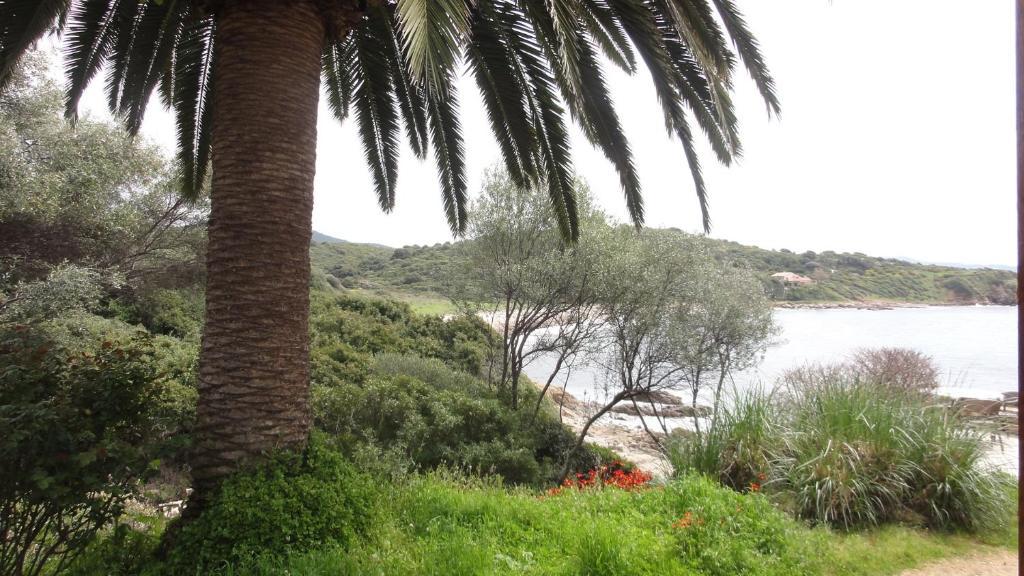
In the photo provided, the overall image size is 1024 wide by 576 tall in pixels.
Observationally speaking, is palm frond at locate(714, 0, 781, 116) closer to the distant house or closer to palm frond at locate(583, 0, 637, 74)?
palm frond at locate(583, 0, 637, 74)

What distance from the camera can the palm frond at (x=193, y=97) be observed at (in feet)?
18.4

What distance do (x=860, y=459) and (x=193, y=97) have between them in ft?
25.5

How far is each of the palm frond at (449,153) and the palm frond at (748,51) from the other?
2737 mm

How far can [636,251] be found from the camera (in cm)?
1363

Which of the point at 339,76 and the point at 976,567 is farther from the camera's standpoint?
the point at 339,76

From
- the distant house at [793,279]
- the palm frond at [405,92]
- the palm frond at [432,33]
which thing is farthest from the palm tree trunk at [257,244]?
the distant house at [793,279]

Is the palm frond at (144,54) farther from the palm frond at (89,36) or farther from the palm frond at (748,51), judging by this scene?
the palm frond at (748,51)

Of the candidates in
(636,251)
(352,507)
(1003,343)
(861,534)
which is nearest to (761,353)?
(636,251)

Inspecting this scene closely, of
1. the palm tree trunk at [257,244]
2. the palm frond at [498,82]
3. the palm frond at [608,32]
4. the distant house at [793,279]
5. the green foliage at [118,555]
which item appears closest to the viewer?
the green foliage at [118,555]

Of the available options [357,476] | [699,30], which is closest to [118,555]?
Result: [357,476]

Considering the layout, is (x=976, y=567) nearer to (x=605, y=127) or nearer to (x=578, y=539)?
(x=578, y=539)

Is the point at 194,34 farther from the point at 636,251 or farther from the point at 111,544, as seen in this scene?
the point at 636,251

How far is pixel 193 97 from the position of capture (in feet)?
19.7

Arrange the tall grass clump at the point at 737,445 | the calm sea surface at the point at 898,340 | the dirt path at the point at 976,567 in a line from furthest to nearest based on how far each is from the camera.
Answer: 1. the calm sea surface at the point at 898,340
2. the tall grass clump at the point at 737,445
3. the dirt path at the point at 976,567
